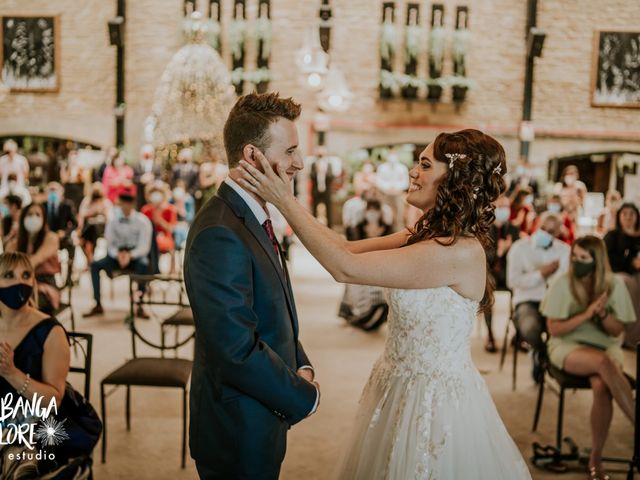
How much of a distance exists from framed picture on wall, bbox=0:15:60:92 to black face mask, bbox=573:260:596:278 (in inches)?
486

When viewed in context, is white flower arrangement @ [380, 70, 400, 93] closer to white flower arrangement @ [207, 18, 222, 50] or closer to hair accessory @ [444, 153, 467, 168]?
white flower arrangement @ [207, 18, 222, 50]

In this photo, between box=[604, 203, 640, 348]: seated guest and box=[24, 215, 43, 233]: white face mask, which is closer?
box=[24, 215, 43, 233]: white face mask

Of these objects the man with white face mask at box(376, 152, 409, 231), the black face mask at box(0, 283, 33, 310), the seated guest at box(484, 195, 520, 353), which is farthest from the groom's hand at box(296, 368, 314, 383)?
the man with white face mask at box(376, 152, 409, 231)

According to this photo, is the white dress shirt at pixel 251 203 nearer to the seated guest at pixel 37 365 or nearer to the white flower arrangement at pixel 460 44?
the seated guest at pixel 37 365

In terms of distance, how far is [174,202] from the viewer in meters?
10.4

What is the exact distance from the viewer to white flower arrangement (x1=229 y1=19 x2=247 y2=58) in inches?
543

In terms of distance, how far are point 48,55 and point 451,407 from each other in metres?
13.6

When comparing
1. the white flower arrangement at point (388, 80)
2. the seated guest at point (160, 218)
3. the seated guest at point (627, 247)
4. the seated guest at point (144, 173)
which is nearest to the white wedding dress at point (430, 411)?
the seated guest at point (627, 247)

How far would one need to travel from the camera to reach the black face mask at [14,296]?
9.13 ft

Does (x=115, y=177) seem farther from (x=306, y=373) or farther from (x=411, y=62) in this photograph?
(x=306, y=373)

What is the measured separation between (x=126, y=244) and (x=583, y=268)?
4278 mm

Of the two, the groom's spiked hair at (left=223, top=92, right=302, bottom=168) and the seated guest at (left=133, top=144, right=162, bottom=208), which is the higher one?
the groom's spiked hair at (left=223, top=92, right=302, bottom=168)

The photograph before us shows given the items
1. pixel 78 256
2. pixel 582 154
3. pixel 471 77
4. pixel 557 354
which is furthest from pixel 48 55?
pixel 557 354

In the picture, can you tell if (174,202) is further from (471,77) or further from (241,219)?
(241,219)
